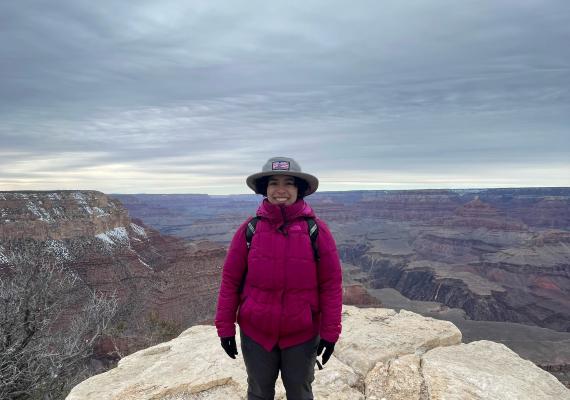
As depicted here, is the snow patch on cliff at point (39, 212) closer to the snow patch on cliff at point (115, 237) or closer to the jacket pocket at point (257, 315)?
the snow patch on cliff at point (115, 237)

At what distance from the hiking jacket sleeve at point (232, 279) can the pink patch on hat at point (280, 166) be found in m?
0.58

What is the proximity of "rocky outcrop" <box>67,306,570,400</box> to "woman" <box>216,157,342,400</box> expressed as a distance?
1.64 m

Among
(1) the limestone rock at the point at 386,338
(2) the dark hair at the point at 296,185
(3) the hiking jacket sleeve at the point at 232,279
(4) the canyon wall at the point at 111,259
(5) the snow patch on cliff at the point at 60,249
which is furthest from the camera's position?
(5) the snow patch on cliff at the point at 60,249

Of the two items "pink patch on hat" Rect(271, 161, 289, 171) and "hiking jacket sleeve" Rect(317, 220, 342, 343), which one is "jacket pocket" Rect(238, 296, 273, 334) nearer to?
"hiking jacket sleeve" Rect(317, 220, 342, 343)

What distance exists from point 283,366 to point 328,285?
906 millimetres

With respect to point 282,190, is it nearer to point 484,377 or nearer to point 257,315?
point 257,315

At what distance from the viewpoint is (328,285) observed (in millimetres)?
3309

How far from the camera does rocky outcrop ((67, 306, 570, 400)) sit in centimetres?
464

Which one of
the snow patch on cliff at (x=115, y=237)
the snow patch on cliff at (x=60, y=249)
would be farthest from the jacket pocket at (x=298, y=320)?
the snow patch on cliff at (x=115, y=237)

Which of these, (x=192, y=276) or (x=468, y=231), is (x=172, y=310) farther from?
(x=468, y=231)

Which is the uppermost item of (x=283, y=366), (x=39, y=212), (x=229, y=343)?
(x=229, y=343)

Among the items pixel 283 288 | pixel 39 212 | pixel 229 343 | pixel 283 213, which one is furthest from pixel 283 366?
pixel 39 212

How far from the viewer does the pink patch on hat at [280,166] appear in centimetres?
333

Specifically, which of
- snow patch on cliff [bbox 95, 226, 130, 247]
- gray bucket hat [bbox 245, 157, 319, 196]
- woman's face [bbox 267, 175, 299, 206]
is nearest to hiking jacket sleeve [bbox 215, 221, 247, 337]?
woman's face [bbox 267, 175, 299, 206]
